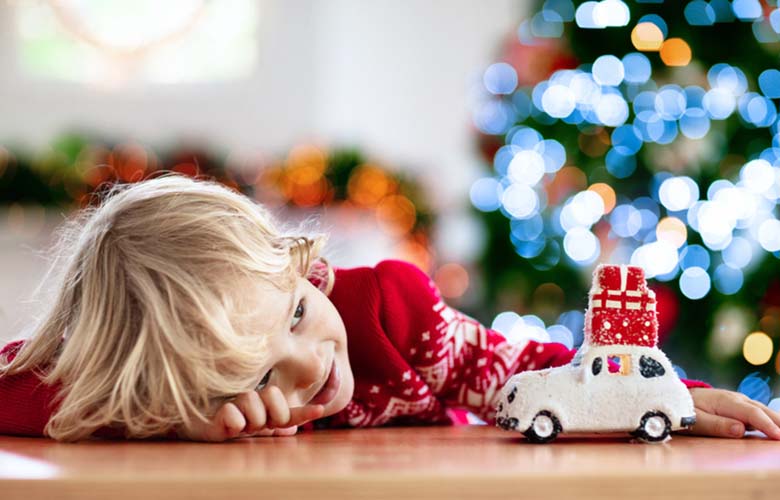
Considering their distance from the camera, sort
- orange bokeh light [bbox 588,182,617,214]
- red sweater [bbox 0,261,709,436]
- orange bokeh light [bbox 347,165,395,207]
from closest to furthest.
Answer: red sweater [bbox 0,261,709,436] < orange bokeh light [bbox 588,182,617,214] < orange bokeh light [bbox 347,165,395,207]

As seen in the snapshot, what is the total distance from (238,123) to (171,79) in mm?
279

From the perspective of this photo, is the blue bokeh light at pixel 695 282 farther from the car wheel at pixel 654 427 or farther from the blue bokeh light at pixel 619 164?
the car wheel at pixel 654 427

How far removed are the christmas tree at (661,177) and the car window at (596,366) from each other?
68.3 inches

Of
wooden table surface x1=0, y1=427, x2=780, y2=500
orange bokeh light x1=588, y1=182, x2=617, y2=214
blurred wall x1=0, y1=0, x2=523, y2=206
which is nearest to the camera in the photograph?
wooden table surface x1=0, y1=427, x2=780, y2=500

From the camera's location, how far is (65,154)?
9.19 ft

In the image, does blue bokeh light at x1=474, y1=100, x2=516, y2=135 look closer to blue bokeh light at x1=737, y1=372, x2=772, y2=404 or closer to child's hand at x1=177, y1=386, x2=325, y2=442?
blue bokeh light at x1=737, y1=372, x2=772, y2=404

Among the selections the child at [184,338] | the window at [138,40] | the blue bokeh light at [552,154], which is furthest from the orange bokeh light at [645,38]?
the child at [184,338]

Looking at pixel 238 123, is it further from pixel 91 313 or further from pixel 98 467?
pixel 98 467

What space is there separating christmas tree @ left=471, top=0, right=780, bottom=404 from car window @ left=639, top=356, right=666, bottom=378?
1.72 m

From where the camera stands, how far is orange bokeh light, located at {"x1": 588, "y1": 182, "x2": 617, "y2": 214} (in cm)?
244

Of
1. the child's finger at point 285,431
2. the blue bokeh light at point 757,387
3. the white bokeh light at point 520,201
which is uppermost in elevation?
the white bokeh light at point 520,201

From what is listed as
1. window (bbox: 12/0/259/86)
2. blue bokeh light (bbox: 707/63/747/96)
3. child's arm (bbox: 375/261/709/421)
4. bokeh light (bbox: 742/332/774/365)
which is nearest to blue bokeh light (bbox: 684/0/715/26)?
blue bokeh light (bbox: 707/63/747/96)

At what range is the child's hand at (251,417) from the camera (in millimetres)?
733

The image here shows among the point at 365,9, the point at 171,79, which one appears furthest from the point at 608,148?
the point at 171,79
